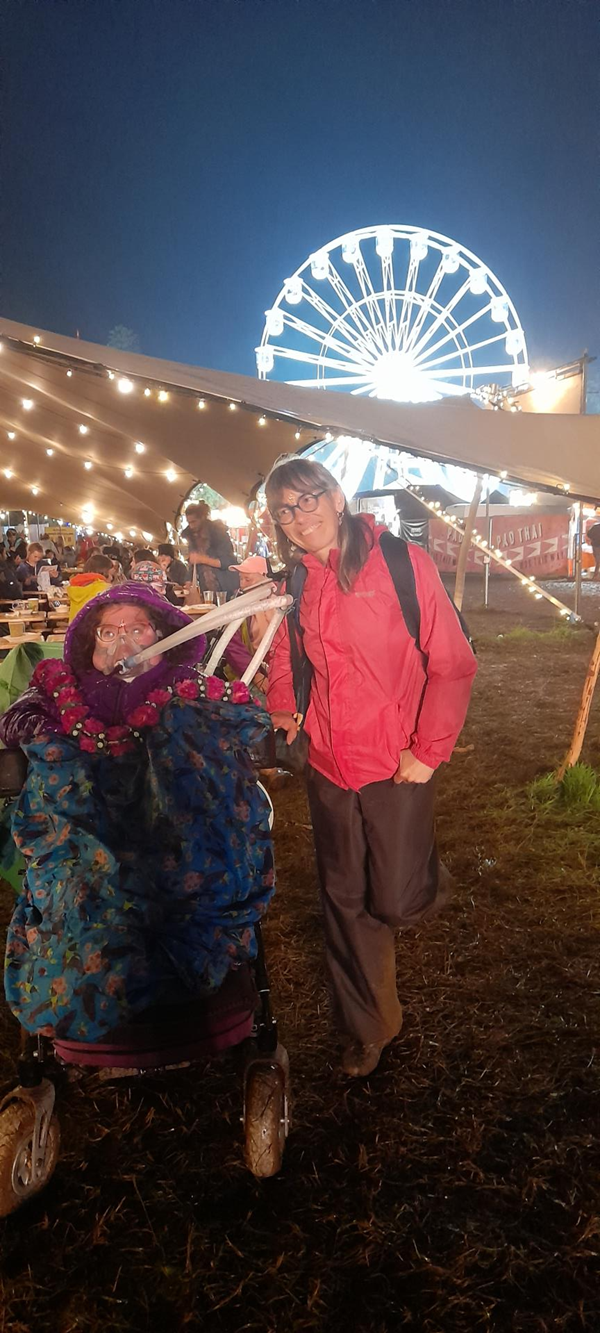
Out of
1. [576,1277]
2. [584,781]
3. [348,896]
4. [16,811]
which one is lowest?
[576,1277]

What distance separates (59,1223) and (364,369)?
25604 millimetres

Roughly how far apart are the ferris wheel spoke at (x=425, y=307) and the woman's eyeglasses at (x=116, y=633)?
2446 cm

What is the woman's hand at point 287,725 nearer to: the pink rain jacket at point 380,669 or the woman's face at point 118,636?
the pink rain jacket at point 380,669

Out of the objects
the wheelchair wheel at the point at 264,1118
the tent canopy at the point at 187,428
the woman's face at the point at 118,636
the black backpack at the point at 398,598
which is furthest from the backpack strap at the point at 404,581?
the tent canopy at the point at 187,428

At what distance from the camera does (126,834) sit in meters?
1.87

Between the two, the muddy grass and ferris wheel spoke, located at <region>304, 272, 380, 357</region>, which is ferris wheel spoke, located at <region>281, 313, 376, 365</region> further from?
the muddy grass

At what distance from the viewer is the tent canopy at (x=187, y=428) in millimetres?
3822

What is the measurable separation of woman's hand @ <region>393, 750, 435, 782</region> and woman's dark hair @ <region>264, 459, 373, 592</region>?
47cm

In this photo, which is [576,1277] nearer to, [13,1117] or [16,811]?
[13,1117]

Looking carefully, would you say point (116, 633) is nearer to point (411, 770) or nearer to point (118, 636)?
point (118, 636)

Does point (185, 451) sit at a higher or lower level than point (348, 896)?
higher

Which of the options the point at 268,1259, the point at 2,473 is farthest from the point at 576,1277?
the point at 2,473

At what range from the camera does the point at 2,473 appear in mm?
14164

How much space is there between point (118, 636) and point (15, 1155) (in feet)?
4.37
